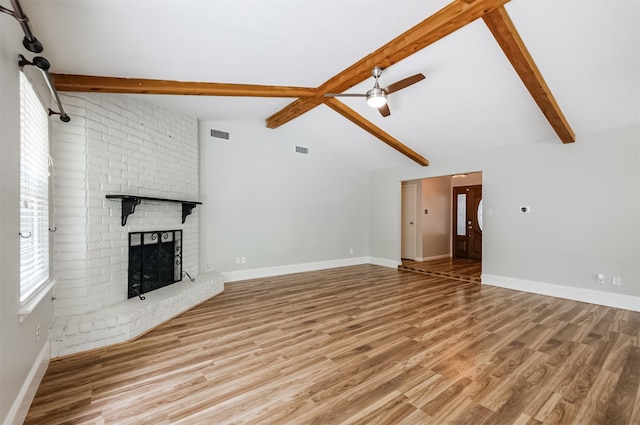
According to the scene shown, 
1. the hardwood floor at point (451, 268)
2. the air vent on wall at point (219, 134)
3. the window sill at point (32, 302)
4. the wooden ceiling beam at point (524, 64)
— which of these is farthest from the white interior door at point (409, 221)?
the window sill at point (32, 302)

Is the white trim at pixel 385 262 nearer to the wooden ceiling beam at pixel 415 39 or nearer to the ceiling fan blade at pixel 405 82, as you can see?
the wooden ceiling beam at pixel 415 39

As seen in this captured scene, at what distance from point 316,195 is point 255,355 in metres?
4.41

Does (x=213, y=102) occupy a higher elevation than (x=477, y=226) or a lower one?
higher

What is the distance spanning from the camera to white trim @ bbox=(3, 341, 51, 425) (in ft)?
5.36

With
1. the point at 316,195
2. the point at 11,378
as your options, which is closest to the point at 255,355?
the point at 11,378

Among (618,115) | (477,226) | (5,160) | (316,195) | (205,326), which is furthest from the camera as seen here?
(477,226)

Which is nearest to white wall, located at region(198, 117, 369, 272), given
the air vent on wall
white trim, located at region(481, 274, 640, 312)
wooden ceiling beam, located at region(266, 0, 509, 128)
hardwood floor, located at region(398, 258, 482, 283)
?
the air vent on wall

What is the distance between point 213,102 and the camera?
427cm

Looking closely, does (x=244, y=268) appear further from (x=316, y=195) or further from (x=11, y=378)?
(x=11, y=378)

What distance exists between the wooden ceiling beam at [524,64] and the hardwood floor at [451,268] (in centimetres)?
300

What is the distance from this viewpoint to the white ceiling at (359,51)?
7.31 feet

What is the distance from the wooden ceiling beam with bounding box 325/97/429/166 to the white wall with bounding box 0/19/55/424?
350cm

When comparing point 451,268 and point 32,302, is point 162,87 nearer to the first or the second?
point 32,302

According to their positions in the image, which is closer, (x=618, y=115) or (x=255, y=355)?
(x=255, y=355)
